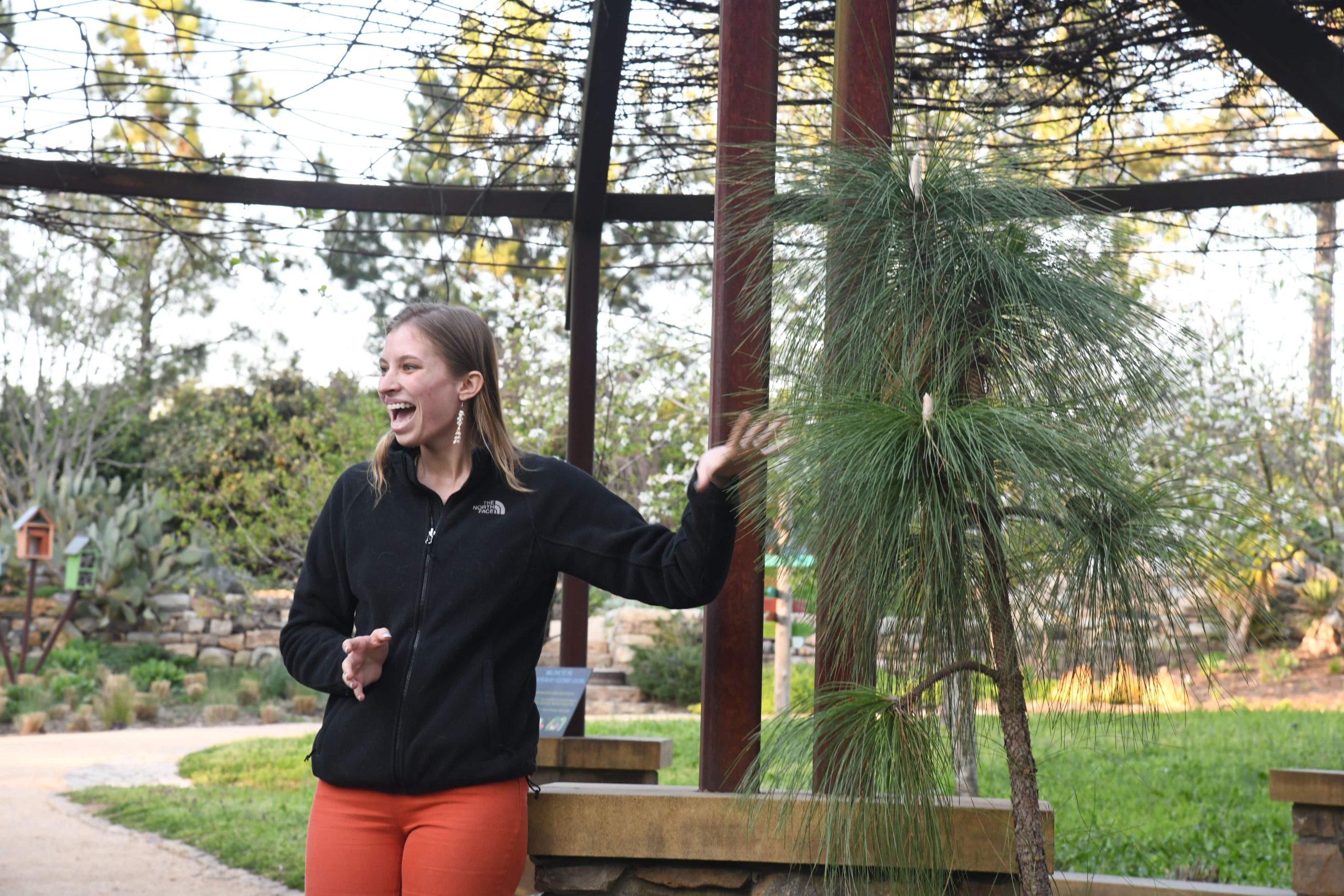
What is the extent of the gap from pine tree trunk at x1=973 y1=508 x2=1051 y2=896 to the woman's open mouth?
91 centimetres

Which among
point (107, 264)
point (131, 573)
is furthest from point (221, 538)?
point (107, 264)

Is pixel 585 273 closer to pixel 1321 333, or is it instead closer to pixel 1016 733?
pixel 1016 733

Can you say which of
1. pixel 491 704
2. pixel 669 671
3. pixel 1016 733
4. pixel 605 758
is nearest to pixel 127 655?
pixel 669 671

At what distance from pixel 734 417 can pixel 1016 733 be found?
74 centimetres

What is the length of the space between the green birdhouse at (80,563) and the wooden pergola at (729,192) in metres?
7.35

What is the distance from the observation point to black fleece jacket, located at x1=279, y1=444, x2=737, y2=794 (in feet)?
5.60

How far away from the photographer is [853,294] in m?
1.50

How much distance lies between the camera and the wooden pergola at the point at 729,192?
6.12 ft

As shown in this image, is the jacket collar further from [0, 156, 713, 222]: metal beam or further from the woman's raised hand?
[0, 156, 713, 222]: metal beam

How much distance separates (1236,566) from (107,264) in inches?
589

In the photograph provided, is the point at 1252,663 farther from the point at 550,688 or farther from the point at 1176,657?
the point at 1176,657

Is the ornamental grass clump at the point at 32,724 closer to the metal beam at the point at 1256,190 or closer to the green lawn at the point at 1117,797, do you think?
the green lawn at the point at 1117,797

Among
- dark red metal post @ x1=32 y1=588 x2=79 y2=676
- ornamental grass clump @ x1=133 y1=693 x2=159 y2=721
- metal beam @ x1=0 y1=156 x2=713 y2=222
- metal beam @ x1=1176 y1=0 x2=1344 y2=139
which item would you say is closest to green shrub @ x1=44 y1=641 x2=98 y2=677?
dark red metal post @ x1=32 y1=588 x2=79 y2=676

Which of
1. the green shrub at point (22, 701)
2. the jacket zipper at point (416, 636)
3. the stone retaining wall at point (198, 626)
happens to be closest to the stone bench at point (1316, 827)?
the jacket zipper at point (416, 636)
